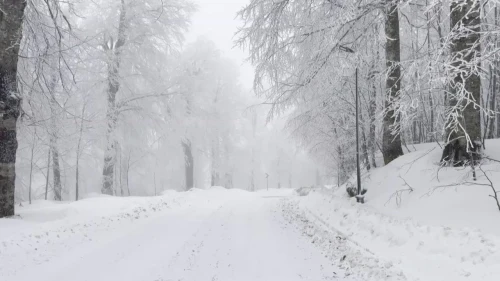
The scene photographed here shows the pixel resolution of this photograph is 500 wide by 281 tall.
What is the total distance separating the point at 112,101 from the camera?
1692cm

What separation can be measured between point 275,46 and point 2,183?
7.55 metres

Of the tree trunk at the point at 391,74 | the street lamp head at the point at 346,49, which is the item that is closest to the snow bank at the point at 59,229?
the street lamp head at the point at 346,49

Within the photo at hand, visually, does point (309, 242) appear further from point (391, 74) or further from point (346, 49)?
point (391, 74)

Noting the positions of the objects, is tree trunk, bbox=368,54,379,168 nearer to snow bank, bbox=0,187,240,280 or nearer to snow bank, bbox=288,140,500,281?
snow bank, bbox=288,140,500,281

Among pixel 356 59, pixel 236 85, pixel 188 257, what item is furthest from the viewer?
pixel 236 85

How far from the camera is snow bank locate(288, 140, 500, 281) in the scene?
4.19 metres

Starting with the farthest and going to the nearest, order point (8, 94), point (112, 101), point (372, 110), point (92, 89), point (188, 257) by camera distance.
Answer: point (112, 101) < point (92, 89) < point (372, 110) < point (8, 94) < point (188, 257)

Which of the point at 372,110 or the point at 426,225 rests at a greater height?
the point at 372,110

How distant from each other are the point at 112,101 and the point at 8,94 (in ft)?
30.8

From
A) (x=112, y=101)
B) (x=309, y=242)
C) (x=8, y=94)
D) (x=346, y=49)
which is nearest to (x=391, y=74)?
(x=346, y=49)

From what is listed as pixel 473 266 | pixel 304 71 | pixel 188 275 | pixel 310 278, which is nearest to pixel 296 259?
pixel 310 278

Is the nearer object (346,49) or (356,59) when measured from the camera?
(356,59)

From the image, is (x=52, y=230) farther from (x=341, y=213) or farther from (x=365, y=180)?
(x=365, y=180)

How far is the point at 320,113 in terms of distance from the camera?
1247 cm
